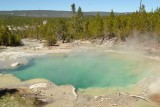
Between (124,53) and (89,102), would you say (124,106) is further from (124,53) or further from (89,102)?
(124,53)

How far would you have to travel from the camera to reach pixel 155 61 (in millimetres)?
53531

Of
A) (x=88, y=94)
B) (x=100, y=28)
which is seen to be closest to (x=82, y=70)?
(x=88, y=94)

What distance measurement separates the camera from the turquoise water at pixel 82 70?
136 feet

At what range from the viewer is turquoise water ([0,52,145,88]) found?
41375mm

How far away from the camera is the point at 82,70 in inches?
1988

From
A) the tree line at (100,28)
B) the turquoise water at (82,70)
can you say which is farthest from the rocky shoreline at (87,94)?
the tree line at (100,28)

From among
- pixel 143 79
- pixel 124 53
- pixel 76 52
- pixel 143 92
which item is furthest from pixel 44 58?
pixel 143 92

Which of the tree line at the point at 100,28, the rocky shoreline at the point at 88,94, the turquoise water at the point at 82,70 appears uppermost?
the tree line at the point at 100,28

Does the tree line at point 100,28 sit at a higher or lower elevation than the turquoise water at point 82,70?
Answer: higher

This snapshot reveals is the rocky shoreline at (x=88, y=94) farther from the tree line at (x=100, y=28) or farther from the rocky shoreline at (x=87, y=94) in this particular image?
the tree line at (x=100, y=28)

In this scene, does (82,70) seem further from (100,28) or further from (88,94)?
(100,28)

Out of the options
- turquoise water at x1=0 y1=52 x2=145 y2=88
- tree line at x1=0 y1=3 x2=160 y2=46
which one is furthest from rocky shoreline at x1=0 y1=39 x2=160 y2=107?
tree line at x1=0 y1=3 x2=160 y2=46

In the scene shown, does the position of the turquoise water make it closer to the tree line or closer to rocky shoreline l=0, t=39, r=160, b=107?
rocky shoreline l=0, t=39, r=160, b=107

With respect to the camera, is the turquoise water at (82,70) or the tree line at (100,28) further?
the tree line at (100,28)
